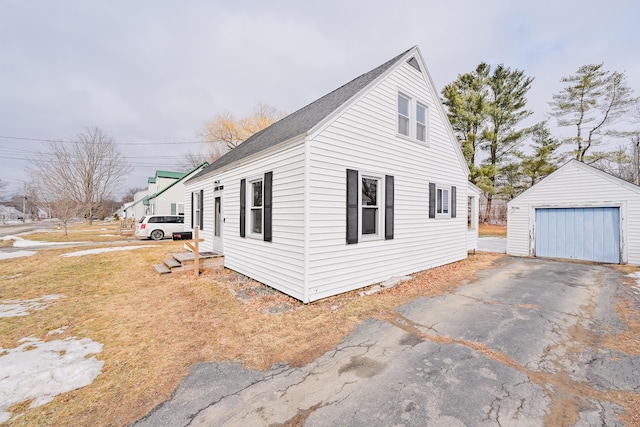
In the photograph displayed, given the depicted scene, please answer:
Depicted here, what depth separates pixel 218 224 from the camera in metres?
9.23

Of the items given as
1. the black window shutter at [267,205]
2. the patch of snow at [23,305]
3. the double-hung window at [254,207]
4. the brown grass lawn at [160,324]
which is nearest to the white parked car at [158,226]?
the brown grass lawn at [160,324]

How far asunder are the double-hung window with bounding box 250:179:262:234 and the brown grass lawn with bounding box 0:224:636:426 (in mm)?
1502


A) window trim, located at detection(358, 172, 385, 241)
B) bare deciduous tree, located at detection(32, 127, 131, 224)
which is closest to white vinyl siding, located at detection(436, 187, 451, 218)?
window trim, located at detection(358, 172, 385, 241)

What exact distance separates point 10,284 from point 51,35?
13263 millimetres

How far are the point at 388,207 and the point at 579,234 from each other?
925 cm

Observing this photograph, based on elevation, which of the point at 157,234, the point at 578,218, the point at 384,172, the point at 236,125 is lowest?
the point at 157,234

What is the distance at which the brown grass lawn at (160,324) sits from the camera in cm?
251

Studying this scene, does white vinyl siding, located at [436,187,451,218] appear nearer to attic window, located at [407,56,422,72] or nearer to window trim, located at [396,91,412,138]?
window trim, located at [396,91,412,138]

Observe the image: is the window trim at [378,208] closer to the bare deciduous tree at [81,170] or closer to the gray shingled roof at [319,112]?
the gray shingled roof at [319,112]

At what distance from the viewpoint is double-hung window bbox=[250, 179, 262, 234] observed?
690cm

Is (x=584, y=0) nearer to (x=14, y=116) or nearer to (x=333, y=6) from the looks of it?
(x=333, y=6)

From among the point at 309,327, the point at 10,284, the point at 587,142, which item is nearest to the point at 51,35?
the point at 10,284

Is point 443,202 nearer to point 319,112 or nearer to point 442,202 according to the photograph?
point 442,202

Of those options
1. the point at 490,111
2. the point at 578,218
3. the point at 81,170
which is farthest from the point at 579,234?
the point at 81,170
